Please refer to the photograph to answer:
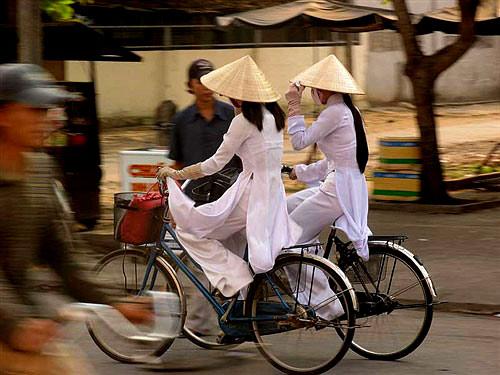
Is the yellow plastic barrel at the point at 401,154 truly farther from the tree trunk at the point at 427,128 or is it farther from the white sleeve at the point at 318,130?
the white sleeve at the point at 318,130

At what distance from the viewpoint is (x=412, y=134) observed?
21906 millimetres

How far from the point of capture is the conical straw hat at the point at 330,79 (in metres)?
7.16

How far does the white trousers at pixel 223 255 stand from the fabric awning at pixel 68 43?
18.7ft

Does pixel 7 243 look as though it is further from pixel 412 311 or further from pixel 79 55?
pixel 79 55

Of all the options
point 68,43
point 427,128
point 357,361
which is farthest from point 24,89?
point 427,128

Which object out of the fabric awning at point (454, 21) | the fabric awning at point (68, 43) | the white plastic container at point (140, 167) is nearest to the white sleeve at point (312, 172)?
the white plastic container at point (140, 167)

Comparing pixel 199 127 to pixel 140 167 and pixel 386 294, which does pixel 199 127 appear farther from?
pixel 140 167

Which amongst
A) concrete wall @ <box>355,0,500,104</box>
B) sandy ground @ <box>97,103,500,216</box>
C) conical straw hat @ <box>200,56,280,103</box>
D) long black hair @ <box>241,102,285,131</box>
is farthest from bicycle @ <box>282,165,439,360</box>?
concrete wall @ <box>355,0,500,104</box>

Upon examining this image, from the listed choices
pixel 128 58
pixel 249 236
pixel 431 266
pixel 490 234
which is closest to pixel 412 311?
pixel 249 236

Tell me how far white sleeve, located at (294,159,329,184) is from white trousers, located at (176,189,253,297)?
72 centimetres

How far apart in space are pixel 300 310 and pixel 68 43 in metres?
6.41

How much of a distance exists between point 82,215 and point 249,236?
220 inches

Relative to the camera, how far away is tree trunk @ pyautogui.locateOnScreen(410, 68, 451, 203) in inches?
523

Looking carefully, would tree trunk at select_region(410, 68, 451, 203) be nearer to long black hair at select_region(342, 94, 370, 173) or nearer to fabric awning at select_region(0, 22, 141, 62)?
fabric awning at select_region(0, 22, 141, 62)
